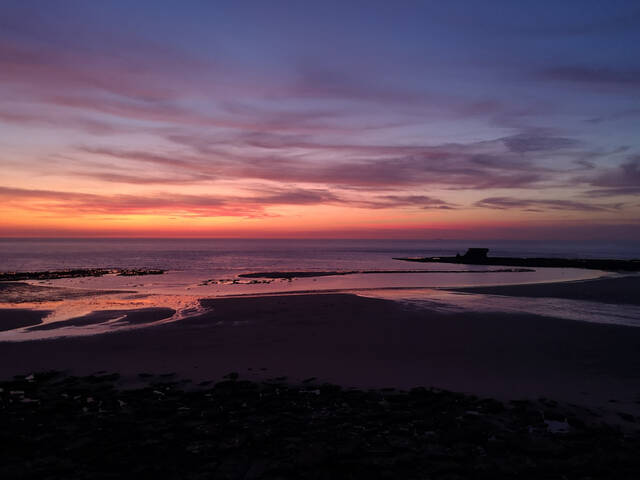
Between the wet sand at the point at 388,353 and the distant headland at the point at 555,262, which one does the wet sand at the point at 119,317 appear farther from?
the distant headland at the point at 555,262

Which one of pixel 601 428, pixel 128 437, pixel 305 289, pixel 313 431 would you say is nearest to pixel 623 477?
pixel 601 428

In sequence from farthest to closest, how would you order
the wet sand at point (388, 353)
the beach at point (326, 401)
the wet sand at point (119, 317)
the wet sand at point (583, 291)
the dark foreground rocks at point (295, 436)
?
the wet sand at point (583, 291) → the wet sand at point (119, 317) → the wet sand at point (388, 353) → the beach at point (326, 401) → the dark foreground rocks at point (295, 436)

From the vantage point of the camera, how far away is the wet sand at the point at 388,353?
10.8 meters

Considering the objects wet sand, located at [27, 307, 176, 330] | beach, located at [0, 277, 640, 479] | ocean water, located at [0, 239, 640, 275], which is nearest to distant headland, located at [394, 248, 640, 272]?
ocean water, located at [0, 239, 640, 275]

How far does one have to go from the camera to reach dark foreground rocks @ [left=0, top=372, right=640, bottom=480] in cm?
630

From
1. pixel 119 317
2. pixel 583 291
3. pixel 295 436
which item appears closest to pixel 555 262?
pixel 583 291

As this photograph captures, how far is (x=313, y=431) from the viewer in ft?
25.1

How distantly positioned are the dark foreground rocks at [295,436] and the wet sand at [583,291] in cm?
2099

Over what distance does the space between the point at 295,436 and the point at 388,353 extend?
266 inches

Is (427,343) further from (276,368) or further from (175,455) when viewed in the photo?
(175,455)

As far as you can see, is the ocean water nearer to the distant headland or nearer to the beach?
the distant headland

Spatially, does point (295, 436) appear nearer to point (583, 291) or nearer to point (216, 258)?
point (583, 291)

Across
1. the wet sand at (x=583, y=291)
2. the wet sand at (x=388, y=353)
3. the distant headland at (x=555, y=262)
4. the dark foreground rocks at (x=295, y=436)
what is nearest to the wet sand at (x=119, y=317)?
the wet sand at (x=388, y=353)

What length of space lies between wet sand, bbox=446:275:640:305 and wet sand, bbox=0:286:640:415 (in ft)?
32.5
